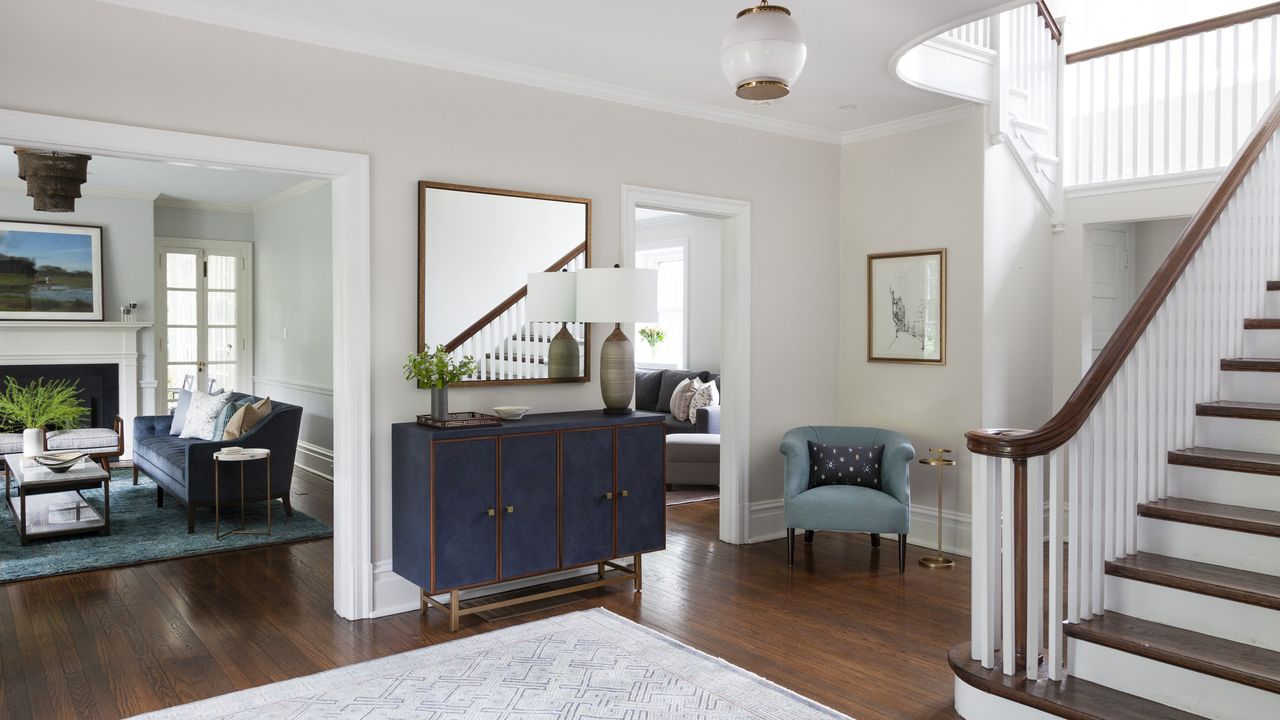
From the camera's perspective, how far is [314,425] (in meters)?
8.03

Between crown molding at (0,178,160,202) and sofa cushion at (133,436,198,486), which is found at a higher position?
crown molding at (0,178,160,202)

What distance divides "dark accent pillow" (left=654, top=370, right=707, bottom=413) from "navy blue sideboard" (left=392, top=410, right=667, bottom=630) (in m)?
3.88

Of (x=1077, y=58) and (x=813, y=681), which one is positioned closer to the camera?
(x=813, y=681)

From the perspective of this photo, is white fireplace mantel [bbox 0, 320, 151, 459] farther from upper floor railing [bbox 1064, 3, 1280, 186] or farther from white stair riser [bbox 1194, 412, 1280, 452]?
white stair riser [bbox 1194, 412, 1280, 452]

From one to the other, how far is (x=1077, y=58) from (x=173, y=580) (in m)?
6.11

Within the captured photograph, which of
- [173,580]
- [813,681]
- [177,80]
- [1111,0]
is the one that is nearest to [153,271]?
[173,580]

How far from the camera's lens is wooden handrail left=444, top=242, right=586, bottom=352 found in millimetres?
4418

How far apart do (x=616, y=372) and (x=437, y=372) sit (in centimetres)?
93

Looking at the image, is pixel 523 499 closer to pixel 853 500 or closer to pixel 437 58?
pixel 853 500

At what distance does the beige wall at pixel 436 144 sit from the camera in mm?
3500

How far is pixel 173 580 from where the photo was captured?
476 cm

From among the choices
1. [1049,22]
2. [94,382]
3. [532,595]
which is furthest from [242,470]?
[1049,22]

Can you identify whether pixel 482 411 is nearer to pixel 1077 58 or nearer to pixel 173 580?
pixel 173 580

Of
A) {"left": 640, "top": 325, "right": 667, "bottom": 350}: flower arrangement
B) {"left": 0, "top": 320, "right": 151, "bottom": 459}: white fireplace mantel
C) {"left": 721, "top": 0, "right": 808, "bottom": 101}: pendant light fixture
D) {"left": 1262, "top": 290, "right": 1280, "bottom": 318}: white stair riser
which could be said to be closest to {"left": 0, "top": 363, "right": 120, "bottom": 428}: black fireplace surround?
{"left": 0, "top": 320, "right": 151, "bottom": 459}: white fireplace mantel
